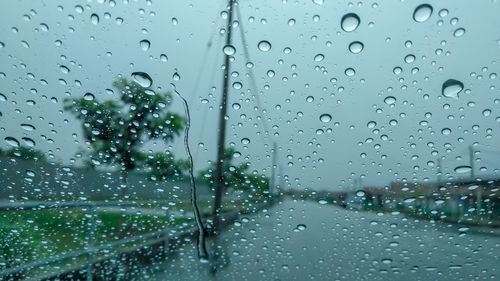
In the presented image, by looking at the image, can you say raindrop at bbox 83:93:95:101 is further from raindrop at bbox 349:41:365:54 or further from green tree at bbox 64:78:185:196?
raindrop at bbox 349:41:365:54

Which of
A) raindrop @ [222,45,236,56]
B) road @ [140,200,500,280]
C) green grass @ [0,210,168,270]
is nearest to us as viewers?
raindrop @ [222,45,236,56]

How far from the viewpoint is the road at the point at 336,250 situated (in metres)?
2.11

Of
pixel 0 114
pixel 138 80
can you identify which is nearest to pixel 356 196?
pixel 138 80

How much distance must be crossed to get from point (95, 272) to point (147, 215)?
0.55 meters

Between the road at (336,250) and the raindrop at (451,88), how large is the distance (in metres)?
0.77

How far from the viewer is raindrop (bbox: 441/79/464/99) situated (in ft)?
6.17

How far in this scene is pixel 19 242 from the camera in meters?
2.27

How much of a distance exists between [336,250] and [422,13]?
1.60m

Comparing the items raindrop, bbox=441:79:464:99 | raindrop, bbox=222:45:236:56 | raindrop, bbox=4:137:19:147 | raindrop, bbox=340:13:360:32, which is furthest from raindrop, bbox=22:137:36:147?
raindrop, bbox=441:79:464:99

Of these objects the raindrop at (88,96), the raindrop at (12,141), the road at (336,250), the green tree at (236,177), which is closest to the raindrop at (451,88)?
the road at (336,250)

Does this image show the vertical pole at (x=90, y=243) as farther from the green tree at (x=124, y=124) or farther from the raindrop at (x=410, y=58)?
the raindrop at (x=410, y=58)

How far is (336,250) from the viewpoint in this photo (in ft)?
7.98

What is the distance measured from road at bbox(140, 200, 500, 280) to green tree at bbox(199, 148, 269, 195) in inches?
6.7

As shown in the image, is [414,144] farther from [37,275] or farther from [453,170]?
[37,275]
